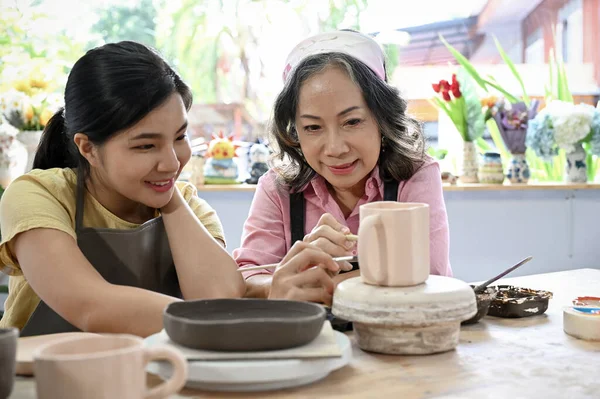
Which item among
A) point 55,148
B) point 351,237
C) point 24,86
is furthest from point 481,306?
point 24,86

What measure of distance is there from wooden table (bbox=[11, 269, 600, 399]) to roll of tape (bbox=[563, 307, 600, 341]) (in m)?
0.01

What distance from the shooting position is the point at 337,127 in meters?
1.84

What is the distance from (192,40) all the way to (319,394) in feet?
11.4

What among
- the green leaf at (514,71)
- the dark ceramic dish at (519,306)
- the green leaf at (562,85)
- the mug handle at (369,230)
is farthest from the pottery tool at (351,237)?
the green leaf at (562,85)

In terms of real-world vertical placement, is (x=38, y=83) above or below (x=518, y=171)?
above

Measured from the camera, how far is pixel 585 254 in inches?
153

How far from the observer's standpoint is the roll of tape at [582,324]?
46.8 inches

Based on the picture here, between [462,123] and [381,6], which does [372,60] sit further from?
[381,6]

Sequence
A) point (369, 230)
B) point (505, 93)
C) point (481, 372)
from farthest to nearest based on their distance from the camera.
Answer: point (505, 93) < point (369, 230) < point (481, 372)

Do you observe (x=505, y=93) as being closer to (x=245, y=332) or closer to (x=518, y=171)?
(x=518, y=171)

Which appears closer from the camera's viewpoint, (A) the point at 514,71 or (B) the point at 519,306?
(B) the point at 519,306

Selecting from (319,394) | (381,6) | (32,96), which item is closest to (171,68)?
(319,394)

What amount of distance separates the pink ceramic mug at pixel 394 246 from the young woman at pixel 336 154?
0.57 meters

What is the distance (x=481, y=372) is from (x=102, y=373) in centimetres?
54
